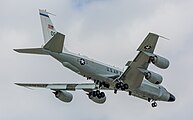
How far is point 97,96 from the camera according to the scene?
74500 millimetres

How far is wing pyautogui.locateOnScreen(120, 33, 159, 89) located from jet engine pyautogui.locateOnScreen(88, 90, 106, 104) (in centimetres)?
444

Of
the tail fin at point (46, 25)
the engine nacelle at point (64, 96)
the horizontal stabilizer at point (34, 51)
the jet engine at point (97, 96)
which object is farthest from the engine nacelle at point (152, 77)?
the tail fin at point (46, 25)

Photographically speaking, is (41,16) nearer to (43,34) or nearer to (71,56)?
(43,34)

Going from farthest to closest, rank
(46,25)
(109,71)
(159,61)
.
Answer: (46,25) < (109,71) < (159,61)

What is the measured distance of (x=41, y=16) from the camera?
75.0m

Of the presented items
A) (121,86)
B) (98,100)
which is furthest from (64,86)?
(121,86)

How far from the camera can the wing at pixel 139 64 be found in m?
66.1

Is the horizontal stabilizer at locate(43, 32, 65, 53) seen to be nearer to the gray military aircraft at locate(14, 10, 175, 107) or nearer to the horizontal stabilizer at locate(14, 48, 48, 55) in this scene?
the gray military aircraft at locate(14, 10, 175, 107)

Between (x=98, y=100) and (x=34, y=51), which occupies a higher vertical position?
(x=34, y=51)

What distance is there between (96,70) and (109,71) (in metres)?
2.03

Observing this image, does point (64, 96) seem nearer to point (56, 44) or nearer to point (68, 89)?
point (68, 89)

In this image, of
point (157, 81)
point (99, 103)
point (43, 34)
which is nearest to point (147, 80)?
point (157, 81)

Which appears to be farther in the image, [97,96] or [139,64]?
[97,96]

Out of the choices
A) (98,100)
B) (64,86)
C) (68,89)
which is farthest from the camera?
(68,89)
